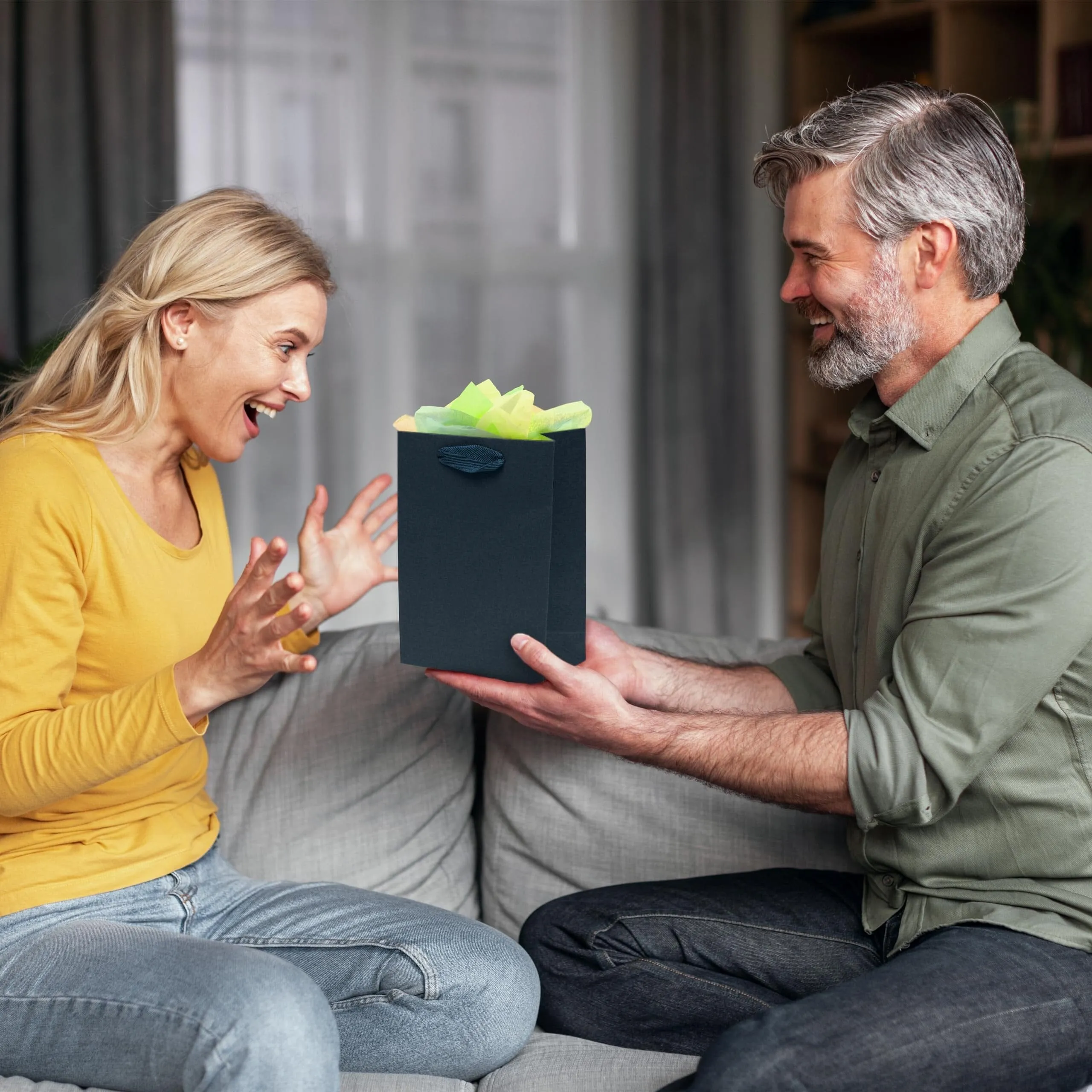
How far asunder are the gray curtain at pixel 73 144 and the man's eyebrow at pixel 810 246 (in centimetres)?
222

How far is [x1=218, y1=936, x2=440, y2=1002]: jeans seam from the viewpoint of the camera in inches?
56.1

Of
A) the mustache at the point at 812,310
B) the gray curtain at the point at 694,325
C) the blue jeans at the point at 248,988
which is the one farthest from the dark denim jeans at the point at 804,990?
the gray curtain at the point at 694,325

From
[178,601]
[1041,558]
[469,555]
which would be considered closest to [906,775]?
[1041,558]

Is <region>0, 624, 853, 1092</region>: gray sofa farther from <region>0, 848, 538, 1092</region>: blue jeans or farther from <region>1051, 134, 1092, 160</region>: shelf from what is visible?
<region>1051, 134, 1092, 160</region>: shelf

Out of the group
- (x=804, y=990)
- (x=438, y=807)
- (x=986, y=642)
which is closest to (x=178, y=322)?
(x=438, y=807)

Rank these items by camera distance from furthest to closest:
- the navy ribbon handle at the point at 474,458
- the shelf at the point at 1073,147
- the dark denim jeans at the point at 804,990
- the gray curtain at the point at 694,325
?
the gray curtain at the point at 694,325, the shelf at the point at 1073,147, the navy ribbon handle at the point at 474,458, the dark denim jeans at the point at 804,990

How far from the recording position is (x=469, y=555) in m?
1.33

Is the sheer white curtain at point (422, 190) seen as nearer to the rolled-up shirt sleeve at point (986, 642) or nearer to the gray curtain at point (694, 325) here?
the gray curtain at point (694, 325)

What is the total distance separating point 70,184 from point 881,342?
8.20 ft

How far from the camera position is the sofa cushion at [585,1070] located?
142 centimetres

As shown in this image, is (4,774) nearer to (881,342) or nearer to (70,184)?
(881,342)

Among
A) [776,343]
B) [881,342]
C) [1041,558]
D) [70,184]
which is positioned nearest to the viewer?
[1041,558]

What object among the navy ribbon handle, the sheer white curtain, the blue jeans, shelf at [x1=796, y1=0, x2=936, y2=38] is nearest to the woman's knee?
the blue jeans

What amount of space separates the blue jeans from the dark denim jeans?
102 millimetres
